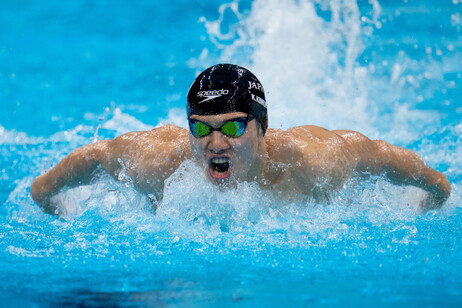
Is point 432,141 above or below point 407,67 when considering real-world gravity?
below

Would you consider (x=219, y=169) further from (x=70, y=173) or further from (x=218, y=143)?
(x=70, y=173)

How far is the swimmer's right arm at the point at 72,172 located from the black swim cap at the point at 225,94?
0.75 m

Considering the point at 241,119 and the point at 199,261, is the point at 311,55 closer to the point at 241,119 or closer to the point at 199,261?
the point at 241,119

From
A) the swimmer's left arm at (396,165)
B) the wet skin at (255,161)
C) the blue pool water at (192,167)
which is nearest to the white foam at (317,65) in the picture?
the blue pool water at (192,167)

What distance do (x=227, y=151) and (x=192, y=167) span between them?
12.9 inches

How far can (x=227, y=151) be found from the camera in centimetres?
304

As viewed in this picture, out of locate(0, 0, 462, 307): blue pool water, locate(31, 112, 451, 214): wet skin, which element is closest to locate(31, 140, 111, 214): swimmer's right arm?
locate(31, 112, 451, 214): wet skin

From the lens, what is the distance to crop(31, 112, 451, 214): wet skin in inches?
122

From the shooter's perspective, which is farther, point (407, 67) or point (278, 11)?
point (278, 11)

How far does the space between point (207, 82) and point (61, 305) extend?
4.46 ft

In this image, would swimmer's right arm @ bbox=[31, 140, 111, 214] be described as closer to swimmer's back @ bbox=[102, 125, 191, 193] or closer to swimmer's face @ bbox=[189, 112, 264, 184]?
swimmer's back @ bbox=[102, 125, 191, 193]

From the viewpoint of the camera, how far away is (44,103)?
6.33 meters

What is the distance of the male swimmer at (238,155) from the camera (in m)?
3.03

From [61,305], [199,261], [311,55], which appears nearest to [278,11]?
[311,55]
